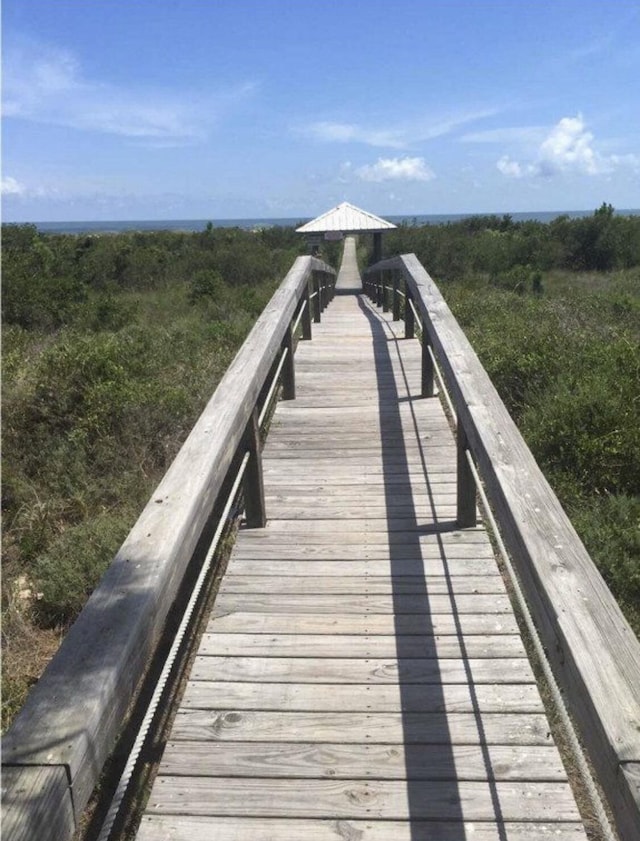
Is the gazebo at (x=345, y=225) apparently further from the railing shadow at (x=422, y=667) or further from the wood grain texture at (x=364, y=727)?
the wood grain texture at (x=364, y=727)

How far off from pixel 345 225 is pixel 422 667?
24219mm

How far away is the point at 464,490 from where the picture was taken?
12.9ft

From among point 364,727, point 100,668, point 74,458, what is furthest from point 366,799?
point 74,458

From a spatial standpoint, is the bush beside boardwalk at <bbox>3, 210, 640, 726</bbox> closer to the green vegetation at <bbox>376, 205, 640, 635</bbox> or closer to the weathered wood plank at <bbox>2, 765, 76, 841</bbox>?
the green vegetation at <bbox>376, 205, 640, 635</bbox>

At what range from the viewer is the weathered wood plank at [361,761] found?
2348 millimetres

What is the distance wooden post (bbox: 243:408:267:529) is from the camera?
12.9 ft

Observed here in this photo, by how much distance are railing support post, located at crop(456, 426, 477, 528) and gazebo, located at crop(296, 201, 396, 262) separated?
21.6 m

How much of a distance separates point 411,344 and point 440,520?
196 inches

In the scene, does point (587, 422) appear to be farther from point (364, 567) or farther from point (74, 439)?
point (74, 439)

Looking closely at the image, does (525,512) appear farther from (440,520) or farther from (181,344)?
(181,344)

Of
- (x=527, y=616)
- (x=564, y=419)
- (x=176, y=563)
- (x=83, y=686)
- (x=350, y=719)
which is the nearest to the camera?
(x=83, y=686)

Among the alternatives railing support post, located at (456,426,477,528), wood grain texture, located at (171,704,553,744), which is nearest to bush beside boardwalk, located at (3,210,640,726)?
railing support post, located at (456,426,477,528)

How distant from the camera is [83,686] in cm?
139

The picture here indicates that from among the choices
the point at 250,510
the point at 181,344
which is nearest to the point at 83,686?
the point at 250,510
